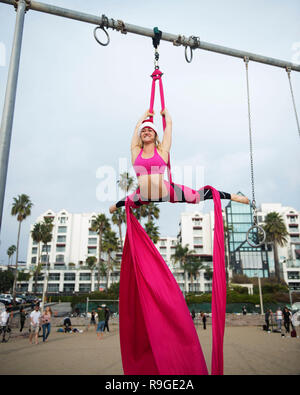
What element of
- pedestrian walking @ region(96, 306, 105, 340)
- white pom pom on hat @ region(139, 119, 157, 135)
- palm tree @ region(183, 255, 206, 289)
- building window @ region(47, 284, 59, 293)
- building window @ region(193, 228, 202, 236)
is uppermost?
building window @ region(193, 228, 202, 236)

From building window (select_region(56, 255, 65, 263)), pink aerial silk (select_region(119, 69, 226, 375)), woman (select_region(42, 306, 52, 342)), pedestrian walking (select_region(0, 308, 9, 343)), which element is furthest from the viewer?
building window (select_region(56, 255, 65, 263))

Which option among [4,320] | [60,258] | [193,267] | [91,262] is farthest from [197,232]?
[4,320]

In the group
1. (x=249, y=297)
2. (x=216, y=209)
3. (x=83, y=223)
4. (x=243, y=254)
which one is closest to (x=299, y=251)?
(x=243, y=254)

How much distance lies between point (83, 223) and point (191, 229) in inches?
1042

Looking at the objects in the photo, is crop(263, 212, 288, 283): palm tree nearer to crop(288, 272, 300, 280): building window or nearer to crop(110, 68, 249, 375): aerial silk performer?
crop(288, 272, 300, 280): building window

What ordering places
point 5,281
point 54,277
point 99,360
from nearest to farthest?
point 99,360, point 5,281, point 54,277

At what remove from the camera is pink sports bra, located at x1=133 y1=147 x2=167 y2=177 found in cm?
363

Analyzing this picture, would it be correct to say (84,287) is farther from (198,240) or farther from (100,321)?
(100,321)

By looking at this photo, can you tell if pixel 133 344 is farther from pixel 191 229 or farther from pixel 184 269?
pixel 191 229

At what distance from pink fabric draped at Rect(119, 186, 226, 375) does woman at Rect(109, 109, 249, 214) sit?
25 centimetres

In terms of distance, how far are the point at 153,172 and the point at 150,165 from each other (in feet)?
0.33

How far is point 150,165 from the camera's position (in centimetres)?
364

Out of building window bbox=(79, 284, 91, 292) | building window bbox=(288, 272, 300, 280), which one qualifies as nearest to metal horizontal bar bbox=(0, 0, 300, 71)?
building window bbox=(288, 272, 300, 280)

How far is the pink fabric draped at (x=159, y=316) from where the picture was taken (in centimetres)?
308
